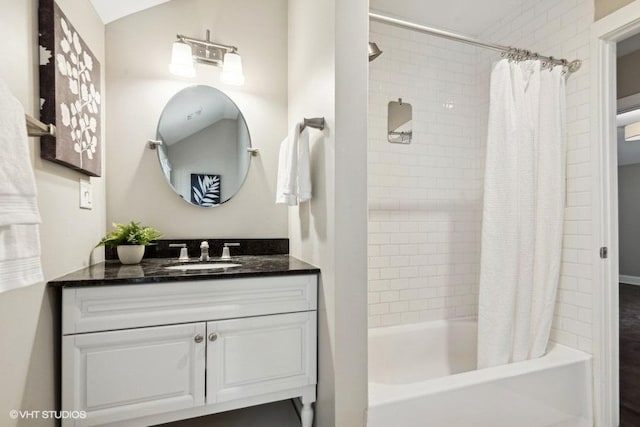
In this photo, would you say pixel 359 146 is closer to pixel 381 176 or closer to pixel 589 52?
pixel 381 176

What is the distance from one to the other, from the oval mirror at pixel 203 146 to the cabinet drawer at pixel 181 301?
2.65 ft

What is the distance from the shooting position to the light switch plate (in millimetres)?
1465

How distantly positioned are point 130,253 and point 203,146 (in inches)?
31.3

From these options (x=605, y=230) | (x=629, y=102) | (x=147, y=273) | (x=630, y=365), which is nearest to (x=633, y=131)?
(x=629, y=102)

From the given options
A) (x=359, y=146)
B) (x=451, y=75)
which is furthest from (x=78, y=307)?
(x=451, y=75)

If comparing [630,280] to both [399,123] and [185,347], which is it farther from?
[185,347]

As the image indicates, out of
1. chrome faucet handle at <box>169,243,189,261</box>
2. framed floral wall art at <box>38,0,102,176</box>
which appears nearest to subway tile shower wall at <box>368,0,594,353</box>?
chrome faucet handle at <box>169,243,189,261</box>

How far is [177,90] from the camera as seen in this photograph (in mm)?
1955

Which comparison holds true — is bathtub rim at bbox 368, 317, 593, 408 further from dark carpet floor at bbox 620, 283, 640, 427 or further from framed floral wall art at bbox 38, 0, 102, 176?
framed floral wall art at bbox 38, 0, 102, 176

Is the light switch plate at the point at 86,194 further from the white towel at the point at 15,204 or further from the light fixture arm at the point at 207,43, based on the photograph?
the light fixture arm at the point at 207,43

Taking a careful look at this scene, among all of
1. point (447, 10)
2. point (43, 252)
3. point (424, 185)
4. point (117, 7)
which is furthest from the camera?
point (424, 185)

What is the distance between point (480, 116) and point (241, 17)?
75.9 inches

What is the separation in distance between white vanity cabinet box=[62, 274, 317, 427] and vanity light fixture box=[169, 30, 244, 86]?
132 centimetres

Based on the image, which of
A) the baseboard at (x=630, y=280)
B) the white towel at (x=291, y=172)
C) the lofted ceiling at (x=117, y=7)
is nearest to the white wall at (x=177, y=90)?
the lofted ceiling at (x=117, y=7)
